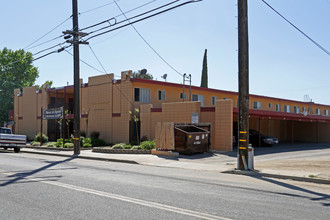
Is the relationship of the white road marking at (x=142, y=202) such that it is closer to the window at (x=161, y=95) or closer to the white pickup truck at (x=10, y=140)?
the white pickup truck at (x=10, y=140)

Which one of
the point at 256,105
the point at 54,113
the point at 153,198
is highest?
the point at 256,105

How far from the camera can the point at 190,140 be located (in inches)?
774

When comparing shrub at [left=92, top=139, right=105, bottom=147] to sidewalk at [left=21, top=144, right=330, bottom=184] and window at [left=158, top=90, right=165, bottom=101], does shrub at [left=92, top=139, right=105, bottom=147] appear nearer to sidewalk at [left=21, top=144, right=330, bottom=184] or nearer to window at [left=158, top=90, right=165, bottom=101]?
sidewalk at [left=21, top=144, right=330, bottom=184]

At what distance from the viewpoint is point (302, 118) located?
31.8 metres

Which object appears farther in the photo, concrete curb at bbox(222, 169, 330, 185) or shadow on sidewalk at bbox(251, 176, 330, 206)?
concrete curb at bbox(222, 169, 330, 185)

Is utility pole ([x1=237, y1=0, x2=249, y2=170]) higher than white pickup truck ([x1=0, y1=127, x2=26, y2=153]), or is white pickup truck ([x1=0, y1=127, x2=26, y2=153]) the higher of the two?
utility pole ([x1=237, y1=0, x2=249, y2=170])

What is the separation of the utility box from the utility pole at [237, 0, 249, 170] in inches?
245

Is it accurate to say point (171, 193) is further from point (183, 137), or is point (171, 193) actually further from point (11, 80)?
point (11, 80)

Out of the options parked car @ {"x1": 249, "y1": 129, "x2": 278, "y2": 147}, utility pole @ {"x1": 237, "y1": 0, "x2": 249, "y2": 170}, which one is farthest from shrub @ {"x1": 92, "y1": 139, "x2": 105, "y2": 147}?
utility pole @ {"x1": 237, "y1": 0, "x2": 249, "y2": 170}

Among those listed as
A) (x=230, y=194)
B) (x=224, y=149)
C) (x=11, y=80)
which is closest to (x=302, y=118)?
(x=224, y=149)

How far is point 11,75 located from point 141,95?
3997cm

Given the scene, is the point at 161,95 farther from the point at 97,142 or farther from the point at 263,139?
the point at 263,139

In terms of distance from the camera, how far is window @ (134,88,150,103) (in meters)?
30.1

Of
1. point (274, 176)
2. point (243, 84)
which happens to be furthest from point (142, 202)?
point (243, 84)
